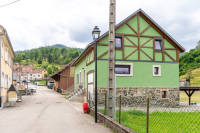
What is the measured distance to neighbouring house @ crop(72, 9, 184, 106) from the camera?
17.0 metres

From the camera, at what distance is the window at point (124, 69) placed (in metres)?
17.3

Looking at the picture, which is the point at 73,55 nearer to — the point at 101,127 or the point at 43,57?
the point at 43,57

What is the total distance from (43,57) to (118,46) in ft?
470

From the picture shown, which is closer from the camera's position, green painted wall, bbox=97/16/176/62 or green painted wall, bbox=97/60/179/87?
green painted wall, bbox=97/60/179/87

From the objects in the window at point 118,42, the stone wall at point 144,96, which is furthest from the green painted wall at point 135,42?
the stone wall at point 144,96

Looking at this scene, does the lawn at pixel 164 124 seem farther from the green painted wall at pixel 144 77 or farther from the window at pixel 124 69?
the window at pixel 124 69

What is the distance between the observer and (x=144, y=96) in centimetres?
1748

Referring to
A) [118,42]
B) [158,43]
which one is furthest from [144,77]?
[118,42]

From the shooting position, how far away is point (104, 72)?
1686cm

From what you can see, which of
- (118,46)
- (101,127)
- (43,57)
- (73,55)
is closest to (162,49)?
(118,46)

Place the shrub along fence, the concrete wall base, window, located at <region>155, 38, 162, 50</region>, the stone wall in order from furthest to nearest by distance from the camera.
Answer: window, located at <region>155, 38, 162, 50</region>, the stone wall, the concrete wall base, the shrub along fence

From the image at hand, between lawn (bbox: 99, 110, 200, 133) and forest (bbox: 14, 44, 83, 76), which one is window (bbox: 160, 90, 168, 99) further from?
forest (bbox: 14, 44, 83, 76)

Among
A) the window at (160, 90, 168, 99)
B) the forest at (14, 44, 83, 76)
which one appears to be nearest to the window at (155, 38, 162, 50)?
the window at (160, 90, 168, 99)

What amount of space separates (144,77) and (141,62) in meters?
1.31
